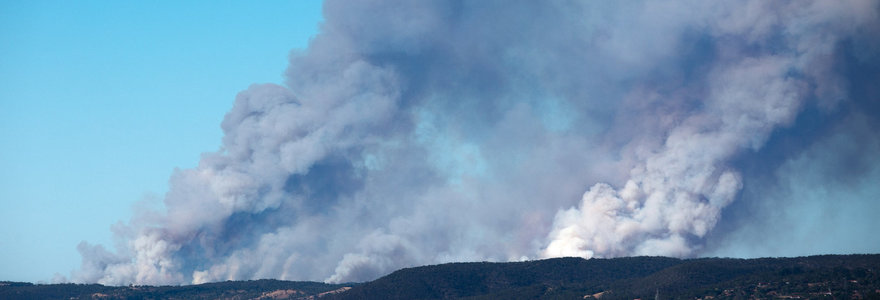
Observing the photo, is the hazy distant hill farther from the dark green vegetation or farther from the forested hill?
the forested hill

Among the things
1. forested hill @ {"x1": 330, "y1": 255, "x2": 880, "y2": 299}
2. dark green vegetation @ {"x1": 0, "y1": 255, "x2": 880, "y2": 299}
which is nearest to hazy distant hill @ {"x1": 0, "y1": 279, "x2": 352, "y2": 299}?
dark green vegetation @ {"x1": 0, "y1": 255, "x2": 880, "y2": 299}

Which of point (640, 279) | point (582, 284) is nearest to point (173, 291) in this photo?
point (582, 284)

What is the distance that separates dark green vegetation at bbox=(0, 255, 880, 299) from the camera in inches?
4102

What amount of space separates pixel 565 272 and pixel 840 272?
40808mm

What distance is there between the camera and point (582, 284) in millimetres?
131375

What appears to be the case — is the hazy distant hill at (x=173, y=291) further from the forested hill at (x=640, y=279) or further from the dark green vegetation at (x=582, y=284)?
the forested hill at (x=640, y=279)

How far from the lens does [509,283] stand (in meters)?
138

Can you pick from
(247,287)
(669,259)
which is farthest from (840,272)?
(247,287)

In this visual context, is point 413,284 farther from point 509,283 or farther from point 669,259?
point 669,259

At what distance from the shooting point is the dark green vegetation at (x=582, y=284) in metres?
104

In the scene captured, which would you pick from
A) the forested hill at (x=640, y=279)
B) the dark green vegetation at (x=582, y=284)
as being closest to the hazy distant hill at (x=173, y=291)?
the dark green vegetation at (x=582, y=284)

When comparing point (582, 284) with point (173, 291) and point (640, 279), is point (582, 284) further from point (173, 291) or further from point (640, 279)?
point (173, 291)

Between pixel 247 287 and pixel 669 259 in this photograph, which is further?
pixel 247 287

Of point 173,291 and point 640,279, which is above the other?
point 173,291
